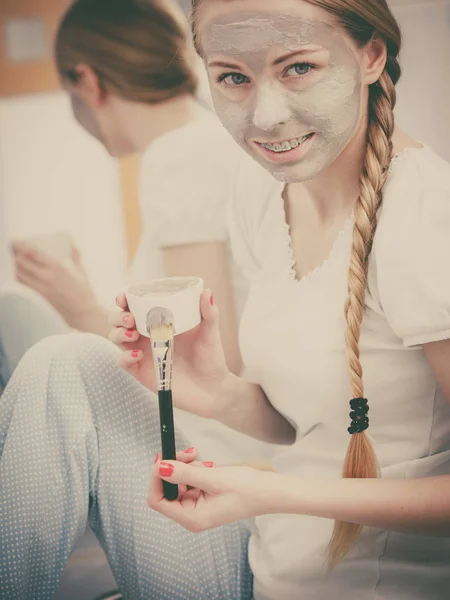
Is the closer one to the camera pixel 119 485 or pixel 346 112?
pixel 346 112

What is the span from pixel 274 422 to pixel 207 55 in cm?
52

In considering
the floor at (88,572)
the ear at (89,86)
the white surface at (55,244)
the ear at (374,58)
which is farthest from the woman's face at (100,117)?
the floor at (88,572)

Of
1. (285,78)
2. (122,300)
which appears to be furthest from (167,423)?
(285,78)

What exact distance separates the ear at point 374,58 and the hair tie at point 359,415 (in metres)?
0.40

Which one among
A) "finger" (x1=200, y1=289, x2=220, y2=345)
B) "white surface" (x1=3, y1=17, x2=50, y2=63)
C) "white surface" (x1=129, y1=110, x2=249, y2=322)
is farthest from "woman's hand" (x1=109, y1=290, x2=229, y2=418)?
"white surface" (x1=3, y1=17, x2=50, y2=63)

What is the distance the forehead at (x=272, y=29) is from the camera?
2.70 ft

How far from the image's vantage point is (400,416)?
902 mm

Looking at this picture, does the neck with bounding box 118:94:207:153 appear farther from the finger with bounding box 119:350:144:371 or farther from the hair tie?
the hair tie

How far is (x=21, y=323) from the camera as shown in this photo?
3.71 ft

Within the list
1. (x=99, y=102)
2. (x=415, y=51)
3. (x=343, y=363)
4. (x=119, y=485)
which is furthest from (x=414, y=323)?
(x=99, y=102)

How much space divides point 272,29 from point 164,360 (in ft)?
1.36

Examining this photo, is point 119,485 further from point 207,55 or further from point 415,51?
point 415,51

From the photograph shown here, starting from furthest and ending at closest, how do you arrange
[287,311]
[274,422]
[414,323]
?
[274,422], [287,311], [414,323]

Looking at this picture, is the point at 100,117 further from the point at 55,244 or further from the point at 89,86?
the point at 55,244
